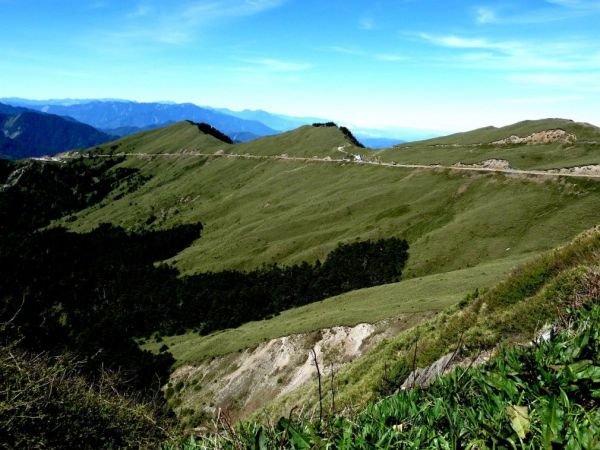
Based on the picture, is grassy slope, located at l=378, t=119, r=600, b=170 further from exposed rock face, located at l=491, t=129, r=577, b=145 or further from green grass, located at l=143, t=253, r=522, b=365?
green grass, located at l=143, t=253, r=522, b=365

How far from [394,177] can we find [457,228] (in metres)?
52.8

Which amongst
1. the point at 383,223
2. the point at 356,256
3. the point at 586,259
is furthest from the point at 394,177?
the point at 586,259

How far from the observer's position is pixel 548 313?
15727 mm

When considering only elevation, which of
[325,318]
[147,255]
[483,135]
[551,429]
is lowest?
[147,255]

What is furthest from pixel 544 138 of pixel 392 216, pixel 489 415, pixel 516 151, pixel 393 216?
pixel 489 415

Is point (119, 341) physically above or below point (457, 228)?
below

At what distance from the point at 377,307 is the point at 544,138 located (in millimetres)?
125264

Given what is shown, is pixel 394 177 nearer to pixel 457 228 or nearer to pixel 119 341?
pixel 457 228

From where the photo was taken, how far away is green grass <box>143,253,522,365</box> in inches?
1928

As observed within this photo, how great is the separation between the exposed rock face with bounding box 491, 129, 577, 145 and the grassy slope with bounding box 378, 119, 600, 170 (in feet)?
7.85

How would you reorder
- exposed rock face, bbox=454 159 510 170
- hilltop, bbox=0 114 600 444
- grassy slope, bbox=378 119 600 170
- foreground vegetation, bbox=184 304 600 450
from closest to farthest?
foreground vegetation, bbox=184 304 600 450 → hilltop, bbox=0 114 600 444 → grassy slope, bbox=378 119 600 170 → exposed rock face, bbox=454 159 510 170

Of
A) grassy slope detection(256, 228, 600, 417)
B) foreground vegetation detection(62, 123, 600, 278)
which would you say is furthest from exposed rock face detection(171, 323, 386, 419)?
foreground vegetation detection(62, 123, 600, 278)

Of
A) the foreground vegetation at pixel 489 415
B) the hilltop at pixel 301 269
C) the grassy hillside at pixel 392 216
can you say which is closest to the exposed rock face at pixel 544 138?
the hilltop at pixel 301 269

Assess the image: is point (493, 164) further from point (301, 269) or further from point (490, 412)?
point (490, 412)
